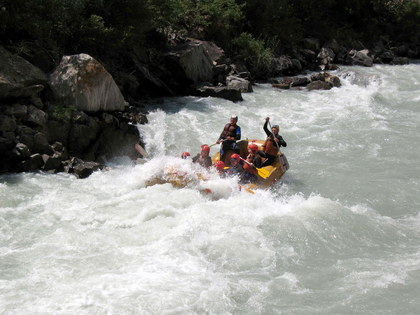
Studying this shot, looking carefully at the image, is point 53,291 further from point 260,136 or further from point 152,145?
point 260,136

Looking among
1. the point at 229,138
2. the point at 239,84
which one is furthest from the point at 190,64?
the point at 229,138

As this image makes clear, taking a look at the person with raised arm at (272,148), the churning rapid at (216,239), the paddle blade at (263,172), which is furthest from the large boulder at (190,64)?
the paddle blade at (263,172)

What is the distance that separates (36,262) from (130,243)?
1286 millimetres

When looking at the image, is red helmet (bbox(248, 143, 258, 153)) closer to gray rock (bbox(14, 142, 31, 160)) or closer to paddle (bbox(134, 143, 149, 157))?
paddle (bbox(134, 143, 149, 157))

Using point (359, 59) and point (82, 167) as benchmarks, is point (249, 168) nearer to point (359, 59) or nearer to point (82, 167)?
point (82, 167)

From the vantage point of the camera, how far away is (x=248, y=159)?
396 inches

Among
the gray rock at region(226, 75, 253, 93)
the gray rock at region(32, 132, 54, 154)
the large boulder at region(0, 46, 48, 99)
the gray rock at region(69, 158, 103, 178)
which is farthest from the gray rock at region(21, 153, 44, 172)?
the gray rock at region(226, 75, 253, 93)

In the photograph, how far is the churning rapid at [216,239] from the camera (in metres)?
5.80

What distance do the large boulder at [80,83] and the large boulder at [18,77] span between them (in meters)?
0.38

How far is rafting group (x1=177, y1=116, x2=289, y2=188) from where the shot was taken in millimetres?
9570

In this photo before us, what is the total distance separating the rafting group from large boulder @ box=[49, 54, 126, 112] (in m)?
2.68

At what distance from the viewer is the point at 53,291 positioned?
575cm

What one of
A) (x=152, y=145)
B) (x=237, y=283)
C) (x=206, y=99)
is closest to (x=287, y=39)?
(x=206, y=99)

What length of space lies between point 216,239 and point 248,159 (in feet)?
10.4
